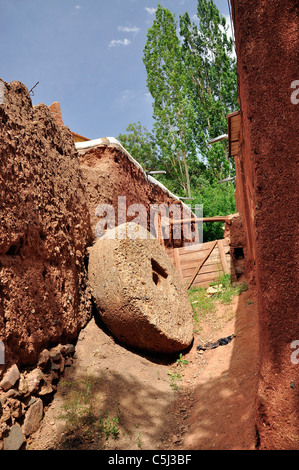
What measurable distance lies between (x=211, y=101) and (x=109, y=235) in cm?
1698

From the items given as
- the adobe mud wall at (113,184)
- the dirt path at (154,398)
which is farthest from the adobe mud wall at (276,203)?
the adobe mud wall at (113,184)

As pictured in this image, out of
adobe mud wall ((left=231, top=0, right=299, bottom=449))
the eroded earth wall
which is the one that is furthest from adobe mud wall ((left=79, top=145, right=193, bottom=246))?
adobe mud wall ((left=231, top=0, right=299, bottom=449))

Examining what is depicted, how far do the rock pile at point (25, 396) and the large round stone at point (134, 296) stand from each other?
950 mm

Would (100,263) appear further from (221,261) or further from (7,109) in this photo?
(221,261)

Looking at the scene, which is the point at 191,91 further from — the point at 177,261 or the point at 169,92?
the point at 177,261

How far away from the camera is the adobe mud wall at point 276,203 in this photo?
2.03 m

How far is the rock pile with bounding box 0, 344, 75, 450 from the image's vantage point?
253cm

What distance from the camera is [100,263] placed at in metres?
4.54

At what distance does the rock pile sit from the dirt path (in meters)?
0.11

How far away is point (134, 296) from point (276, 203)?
7.92ft

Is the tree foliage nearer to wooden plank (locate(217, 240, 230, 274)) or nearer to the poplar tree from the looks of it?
the poplar tree

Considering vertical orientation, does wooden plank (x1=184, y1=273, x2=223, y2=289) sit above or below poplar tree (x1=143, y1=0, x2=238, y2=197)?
below
